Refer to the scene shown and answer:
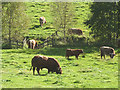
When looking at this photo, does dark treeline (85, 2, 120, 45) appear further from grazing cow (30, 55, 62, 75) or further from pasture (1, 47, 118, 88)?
grazing cow (30, 55, 62, 75)

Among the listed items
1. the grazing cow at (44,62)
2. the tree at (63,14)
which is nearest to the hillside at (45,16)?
the tree at (63,14)

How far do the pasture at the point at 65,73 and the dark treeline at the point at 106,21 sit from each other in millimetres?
6217

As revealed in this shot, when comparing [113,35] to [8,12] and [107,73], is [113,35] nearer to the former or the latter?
[8,12]

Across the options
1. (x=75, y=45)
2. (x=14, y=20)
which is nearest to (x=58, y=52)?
(x=75, y=45)

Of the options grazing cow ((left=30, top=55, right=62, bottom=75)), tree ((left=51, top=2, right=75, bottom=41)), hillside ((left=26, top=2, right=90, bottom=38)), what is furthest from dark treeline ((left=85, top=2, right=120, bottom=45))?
grazing cow ((left=30, top=55, right=62, bottom=75))

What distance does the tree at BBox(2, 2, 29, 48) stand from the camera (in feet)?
146

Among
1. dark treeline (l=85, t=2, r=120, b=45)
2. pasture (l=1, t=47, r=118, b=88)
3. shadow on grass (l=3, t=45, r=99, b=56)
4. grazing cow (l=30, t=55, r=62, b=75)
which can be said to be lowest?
pasture (l=1, t=47, r=118, b=88)

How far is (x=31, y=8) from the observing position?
69.6 metres

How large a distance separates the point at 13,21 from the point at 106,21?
49.6 ft

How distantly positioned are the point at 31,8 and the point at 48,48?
29.1 metres

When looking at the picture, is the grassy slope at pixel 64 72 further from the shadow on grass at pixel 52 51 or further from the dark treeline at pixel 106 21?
the dark treeline at pixel 106 21

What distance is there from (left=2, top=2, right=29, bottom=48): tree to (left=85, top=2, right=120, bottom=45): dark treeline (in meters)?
11.4

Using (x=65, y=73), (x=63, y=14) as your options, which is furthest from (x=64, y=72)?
(x=63, y=14)

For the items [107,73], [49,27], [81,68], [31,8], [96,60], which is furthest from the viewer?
[31,8]
